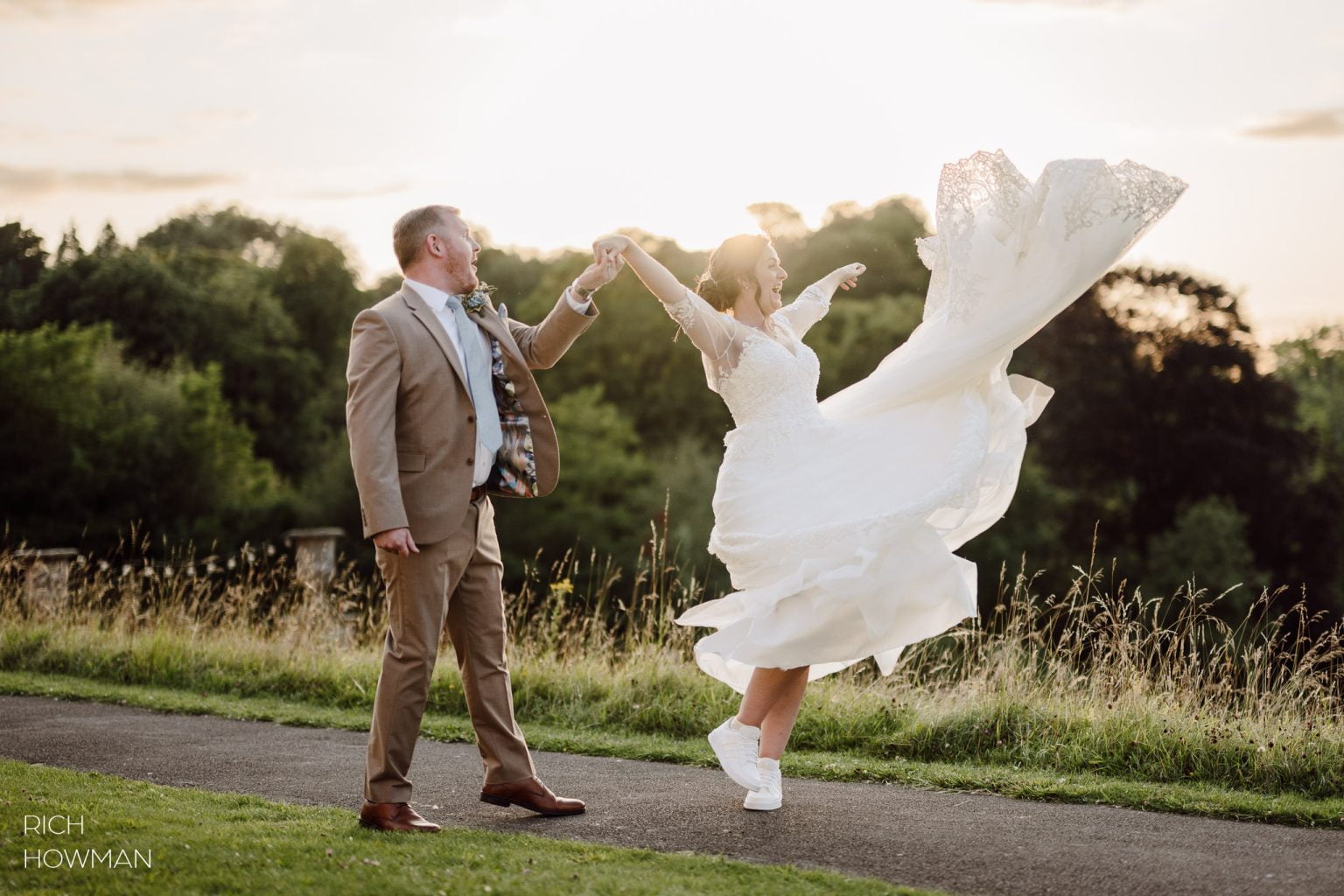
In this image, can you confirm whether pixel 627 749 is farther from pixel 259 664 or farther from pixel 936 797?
pixel 259 664

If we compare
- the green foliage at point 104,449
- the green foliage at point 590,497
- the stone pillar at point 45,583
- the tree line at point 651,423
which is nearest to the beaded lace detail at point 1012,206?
the stone pillar at point 45,583

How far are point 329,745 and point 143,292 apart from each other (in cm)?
3389

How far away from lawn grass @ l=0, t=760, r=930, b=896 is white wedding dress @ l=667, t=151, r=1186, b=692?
41.0 inches

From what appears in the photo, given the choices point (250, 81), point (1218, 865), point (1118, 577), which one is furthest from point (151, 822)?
point (1118, 577)

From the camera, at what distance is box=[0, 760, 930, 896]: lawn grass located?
3.96 metres

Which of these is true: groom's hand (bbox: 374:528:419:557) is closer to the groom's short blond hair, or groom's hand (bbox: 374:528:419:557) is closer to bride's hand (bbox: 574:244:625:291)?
the groom's short blond hair

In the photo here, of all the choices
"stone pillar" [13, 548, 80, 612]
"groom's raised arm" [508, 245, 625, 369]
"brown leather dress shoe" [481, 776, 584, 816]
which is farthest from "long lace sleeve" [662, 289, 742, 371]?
"stone pillar" [13, 548, 80, 612]

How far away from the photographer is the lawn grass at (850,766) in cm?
541

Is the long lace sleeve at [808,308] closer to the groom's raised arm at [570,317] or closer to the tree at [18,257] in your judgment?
the groom's raised arm at [570,317]

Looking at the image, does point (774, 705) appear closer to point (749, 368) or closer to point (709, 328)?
point (749, 368)

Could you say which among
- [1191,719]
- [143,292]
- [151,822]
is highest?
[143,292]

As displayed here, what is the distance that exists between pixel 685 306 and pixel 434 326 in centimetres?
107

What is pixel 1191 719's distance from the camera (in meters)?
6.37

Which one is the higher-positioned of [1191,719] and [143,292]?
[143,292]
